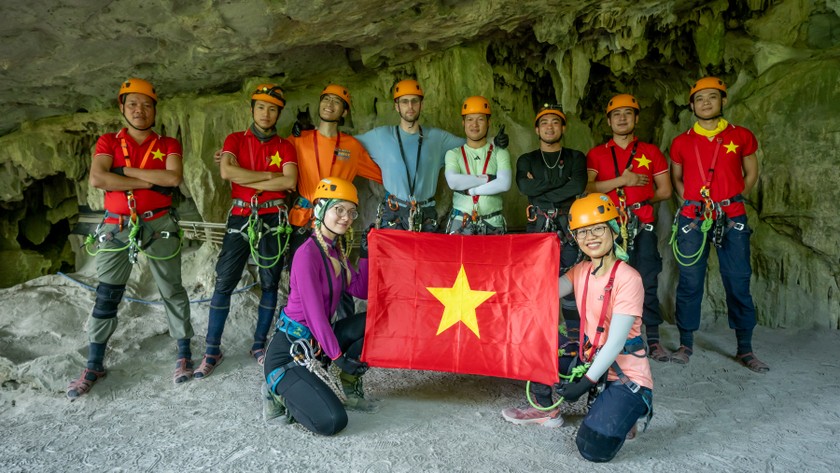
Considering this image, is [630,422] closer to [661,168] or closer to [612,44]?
[661,168]

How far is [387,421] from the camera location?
3.29m

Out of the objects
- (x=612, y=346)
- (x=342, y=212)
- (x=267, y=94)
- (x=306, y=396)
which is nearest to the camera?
(x=612, y=346)

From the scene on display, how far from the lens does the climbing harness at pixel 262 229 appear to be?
171 inches

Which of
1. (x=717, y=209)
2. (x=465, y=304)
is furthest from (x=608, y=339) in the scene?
(x=717, y=209)

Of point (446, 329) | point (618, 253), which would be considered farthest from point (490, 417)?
point (618, 253)

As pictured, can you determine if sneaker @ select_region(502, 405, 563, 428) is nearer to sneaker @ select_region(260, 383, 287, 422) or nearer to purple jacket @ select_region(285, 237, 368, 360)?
purple jacket @ select_region(285, 237, 368, 360)

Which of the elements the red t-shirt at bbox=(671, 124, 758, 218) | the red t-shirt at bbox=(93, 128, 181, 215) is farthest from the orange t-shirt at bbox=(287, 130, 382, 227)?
the red t-shirt at bbox=(671, 124, 758, 218)

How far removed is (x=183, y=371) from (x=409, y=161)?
256cm

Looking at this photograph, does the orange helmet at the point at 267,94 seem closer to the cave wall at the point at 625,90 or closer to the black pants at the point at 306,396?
the cave wall at the point at 625,90

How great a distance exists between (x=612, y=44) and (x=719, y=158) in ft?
6.16

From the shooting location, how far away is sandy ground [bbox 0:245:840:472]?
2.80 meters

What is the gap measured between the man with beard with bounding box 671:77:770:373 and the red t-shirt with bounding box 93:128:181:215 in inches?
174

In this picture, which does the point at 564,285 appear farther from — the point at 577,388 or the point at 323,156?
the point at 323,156

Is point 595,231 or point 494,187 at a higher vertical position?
point 494,187
